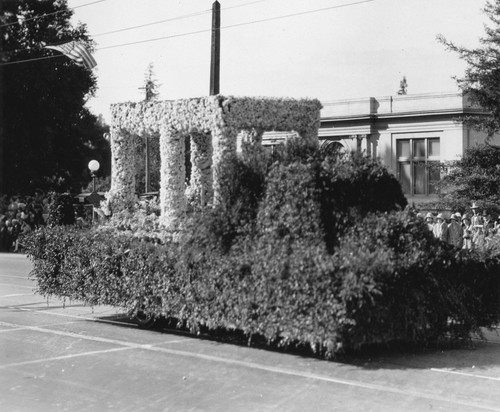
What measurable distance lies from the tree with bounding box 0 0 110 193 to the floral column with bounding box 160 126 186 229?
26067 mm

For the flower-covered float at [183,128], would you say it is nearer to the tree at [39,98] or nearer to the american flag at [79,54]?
the american flag at [79,54]

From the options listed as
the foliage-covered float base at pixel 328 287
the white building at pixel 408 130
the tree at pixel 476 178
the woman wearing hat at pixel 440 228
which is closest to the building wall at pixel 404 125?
the white building at pixel 408 130

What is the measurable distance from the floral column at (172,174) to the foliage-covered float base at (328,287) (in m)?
2.57

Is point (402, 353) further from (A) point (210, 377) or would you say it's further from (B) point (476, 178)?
(B) point (476, 178)

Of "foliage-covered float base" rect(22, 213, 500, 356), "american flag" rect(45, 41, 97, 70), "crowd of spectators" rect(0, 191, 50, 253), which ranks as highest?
"american flag" rect(45, 41, 97, 70)

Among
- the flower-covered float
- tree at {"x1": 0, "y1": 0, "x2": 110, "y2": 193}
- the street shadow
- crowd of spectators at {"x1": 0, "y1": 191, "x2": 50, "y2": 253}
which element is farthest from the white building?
the street shadow

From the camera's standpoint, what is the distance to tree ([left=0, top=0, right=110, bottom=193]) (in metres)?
39.8

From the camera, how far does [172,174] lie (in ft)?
48.1

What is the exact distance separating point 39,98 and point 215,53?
886 inches

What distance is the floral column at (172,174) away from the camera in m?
14.4

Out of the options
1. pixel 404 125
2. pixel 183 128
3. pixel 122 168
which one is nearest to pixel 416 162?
pixel 404 125

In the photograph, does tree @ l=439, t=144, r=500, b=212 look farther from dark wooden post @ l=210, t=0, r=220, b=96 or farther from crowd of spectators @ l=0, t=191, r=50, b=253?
crowd of spectators @ l=0, t=191, r=50, b=253

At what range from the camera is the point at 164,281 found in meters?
11.3

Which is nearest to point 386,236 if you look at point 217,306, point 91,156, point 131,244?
point 217,306
